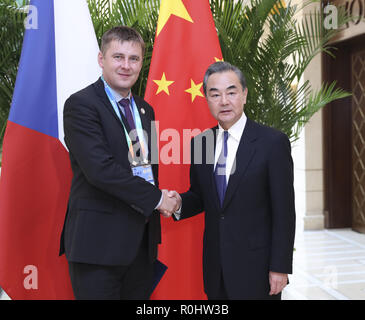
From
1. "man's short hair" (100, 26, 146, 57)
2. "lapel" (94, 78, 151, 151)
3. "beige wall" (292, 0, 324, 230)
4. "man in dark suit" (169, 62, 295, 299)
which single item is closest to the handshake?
"man in dark suit" (169, 62, 295, 299)

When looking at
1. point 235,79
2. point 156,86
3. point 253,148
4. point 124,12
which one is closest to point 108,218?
point 253,148

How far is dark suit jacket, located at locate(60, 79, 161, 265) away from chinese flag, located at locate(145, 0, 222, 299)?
0.67 meters

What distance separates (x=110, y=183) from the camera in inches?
58.8

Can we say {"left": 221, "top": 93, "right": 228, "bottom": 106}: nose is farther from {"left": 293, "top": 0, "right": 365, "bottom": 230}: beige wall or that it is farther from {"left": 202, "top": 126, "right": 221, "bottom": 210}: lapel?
{"left": 293, "top": 0, "right": 365, "bottom": 230}: beige wall

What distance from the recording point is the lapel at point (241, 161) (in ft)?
5.21

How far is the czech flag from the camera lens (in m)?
2.03

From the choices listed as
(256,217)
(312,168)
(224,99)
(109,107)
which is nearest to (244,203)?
(256,217)

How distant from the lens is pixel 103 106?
1588mm

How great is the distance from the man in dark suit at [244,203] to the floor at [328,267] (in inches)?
84.4

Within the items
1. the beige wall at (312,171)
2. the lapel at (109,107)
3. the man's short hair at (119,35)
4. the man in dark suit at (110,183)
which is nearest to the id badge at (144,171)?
the man in dark suit at (110,183)

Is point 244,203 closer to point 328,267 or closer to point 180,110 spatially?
point 180,110

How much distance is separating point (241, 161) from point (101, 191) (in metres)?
0.57

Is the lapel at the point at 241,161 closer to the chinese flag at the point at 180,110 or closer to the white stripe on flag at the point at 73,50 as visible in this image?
the chinese flag at the point at 180,110

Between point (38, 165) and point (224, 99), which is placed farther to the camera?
point (38, 165)
